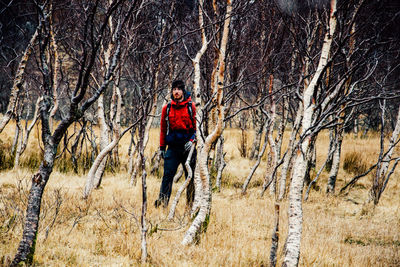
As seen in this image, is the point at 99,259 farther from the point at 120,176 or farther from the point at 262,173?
the point at 262,173

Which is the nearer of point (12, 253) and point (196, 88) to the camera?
point (12, 253)

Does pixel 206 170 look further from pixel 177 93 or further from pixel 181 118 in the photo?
pixel 177 93

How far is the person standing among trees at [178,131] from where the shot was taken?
3.81 metres

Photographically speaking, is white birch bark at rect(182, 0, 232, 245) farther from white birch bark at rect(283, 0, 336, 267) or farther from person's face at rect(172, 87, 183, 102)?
white birch bark at rect(283, 0, 336, 267)

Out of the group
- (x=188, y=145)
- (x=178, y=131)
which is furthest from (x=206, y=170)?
(x=178, y=131)

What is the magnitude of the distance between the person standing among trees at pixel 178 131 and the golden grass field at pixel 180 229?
0.50 m

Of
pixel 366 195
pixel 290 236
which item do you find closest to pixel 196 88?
pixel 290 236

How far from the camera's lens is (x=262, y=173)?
8.70 m

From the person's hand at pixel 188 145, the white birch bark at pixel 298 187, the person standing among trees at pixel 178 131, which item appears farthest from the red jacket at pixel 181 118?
the white birch bark at pixel 298 187

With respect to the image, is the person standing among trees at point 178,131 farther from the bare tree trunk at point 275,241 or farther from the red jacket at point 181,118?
the bare tree trunk at point 275,241

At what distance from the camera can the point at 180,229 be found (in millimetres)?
3289

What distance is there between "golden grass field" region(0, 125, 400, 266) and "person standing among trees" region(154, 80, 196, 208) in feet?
1.64

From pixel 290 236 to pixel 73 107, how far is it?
197 centimetres

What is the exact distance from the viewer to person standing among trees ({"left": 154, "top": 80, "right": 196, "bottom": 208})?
12.5 ft
